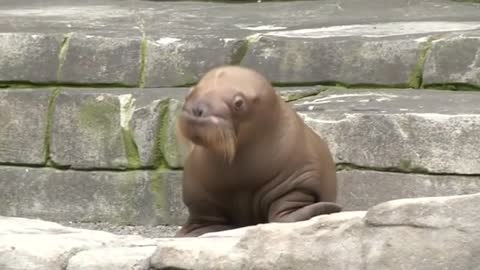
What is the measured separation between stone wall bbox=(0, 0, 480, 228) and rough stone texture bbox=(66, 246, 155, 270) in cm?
199

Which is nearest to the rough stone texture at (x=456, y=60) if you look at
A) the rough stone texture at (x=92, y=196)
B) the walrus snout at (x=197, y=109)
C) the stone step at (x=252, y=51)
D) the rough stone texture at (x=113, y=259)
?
the stone step at (x=252, y=51)

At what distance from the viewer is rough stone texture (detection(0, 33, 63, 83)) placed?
640 centimetres

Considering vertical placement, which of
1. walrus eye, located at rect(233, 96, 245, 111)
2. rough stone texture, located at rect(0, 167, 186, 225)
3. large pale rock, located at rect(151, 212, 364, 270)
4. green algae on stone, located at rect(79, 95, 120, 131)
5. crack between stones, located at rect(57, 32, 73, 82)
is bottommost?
rough stone texture, located at rect(0, 167, 186, 225)

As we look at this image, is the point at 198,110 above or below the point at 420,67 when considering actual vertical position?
above

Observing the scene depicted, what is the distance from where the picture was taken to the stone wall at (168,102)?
18.5 feet

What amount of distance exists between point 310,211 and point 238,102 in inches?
19.2

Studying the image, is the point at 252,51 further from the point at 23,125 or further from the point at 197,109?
the point at 197,109

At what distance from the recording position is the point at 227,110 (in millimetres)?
4715

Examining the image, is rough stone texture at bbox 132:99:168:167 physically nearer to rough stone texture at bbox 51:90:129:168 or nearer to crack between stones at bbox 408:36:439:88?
rough stone texture at bbox 51:90:129:168

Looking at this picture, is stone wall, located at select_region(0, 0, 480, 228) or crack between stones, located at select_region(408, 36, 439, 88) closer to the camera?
stone wall, located at select_region(0, 0, 480, 228)

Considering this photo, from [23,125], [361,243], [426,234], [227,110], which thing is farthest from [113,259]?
[23,125]

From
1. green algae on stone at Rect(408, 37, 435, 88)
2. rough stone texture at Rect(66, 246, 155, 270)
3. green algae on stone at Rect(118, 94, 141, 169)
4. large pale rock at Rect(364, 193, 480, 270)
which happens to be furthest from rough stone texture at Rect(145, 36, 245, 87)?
large pale rock at Rect(364, 193, 480, 270)

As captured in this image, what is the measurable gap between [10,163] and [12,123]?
0.65 feet

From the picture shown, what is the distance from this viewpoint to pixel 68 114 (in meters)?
6.19
